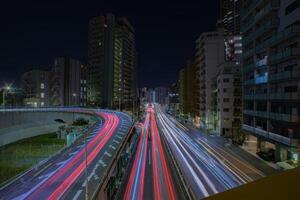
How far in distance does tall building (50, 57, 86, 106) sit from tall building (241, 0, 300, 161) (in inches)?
3474

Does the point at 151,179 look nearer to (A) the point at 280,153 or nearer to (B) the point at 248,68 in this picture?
(A) the point at 280,153

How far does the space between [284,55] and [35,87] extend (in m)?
104

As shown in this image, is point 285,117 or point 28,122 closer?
point 285,117

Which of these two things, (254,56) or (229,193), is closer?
(229,193)

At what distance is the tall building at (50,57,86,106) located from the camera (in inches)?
4476

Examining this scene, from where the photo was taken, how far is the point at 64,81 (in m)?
115

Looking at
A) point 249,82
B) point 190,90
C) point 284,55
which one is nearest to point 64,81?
point 190,90

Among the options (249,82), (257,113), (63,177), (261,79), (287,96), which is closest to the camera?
(63,177)

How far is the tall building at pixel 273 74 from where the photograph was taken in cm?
3059

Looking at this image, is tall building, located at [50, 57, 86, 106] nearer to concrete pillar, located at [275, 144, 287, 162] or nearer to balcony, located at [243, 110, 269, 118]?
balcony, located at [243, 110, 269, 118]

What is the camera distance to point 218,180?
28.1 m

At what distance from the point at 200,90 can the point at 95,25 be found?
8225 cm

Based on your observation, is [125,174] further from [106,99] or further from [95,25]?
[95,25]

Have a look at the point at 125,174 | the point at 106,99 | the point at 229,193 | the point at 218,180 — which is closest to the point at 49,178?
the point at 125,174
